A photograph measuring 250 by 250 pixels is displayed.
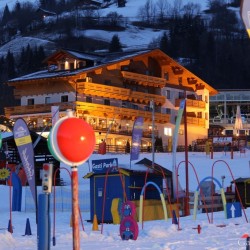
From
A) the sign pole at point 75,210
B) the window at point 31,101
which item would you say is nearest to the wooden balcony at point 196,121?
the window at point 31,101

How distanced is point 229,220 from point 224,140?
99.5ft

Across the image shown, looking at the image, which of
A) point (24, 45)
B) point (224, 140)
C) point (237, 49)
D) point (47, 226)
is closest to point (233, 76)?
point (237, 49)

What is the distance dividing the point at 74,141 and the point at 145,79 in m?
56.9

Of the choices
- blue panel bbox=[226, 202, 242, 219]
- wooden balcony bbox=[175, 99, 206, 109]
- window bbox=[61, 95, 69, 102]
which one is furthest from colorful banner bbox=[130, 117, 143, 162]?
wooden balcony bbox=[175, 99, 206, 109]

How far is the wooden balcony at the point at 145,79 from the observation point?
204ft

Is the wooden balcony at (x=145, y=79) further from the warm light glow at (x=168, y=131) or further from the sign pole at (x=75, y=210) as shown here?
the sign pole at (x=75, y=210)

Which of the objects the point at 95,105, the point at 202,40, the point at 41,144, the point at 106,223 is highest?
the point at 202,40

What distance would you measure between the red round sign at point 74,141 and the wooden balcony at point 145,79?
179 feet

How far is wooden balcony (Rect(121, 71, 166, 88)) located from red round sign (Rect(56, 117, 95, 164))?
54600mm

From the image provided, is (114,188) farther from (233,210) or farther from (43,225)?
(43,225)

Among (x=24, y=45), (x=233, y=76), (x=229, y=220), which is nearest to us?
(x=229, y=220)

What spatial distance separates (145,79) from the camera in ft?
209

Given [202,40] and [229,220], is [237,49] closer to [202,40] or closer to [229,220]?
[202,40]

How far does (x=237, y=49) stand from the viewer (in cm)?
16538
